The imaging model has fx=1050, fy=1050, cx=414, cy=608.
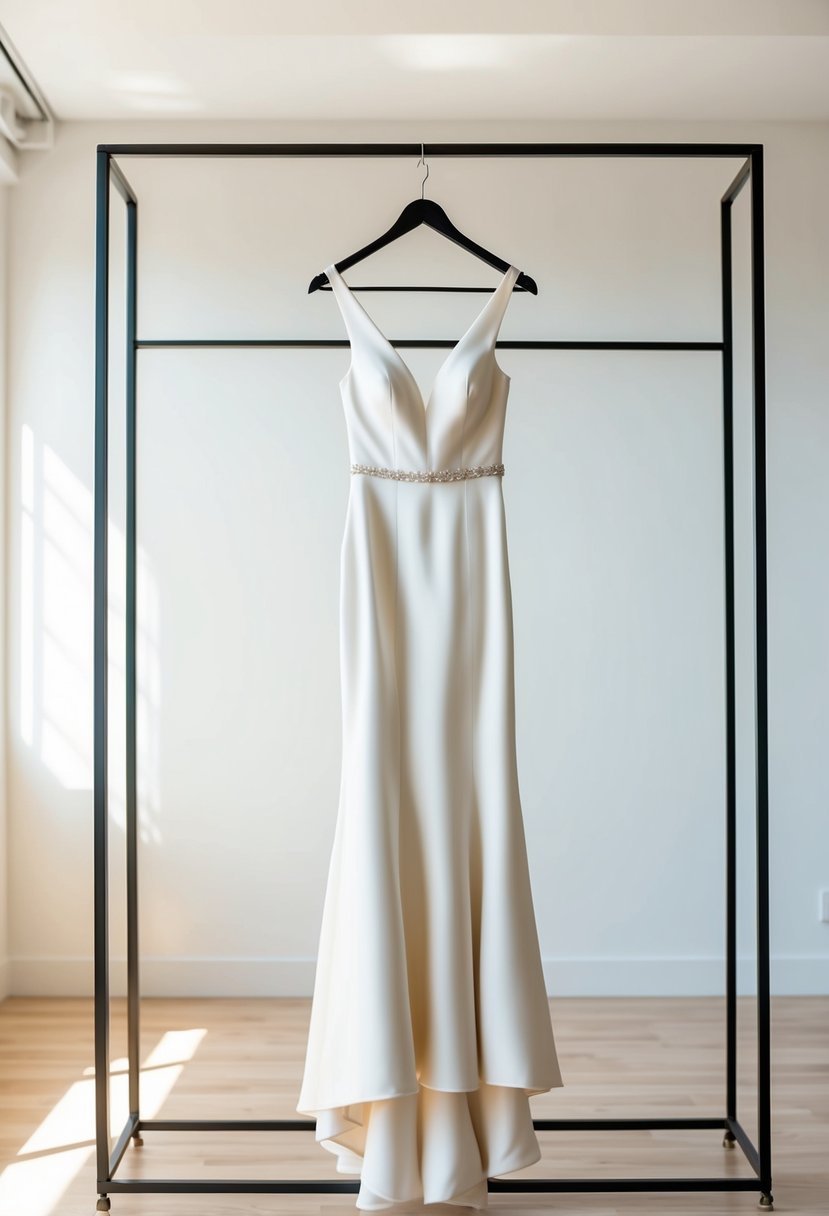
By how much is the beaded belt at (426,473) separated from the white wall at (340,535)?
4.55 ft

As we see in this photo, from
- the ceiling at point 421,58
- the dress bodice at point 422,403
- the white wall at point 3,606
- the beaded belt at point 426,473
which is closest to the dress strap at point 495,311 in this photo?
the dress bodice at point 422,403

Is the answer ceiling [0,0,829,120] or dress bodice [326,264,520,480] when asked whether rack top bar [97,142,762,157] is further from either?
ceiling [0,0,829,120]

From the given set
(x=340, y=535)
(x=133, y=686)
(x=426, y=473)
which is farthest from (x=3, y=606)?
(x=426, y=473)

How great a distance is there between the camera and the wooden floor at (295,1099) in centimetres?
206

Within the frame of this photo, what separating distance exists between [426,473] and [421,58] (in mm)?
1652

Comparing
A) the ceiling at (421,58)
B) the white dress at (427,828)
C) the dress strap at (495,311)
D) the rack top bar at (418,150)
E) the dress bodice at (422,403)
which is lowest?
the white dress at (427,828)

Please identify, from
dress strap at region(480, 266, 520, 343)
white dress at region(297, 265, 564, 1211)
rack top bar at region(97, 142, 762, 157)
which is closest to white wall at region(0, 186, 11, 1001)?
rack top bar at region(97, 142, 762, 157)

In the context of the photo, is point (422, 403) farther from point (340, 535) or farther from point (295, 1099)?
point (295, 1099)

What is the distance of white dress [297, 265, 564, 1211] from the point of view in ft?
6.02

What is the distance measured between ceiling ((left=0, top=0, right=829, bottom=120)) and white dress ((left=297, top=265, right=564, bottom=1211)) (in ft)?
4.32

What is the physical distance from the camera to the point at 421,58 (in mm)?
2977

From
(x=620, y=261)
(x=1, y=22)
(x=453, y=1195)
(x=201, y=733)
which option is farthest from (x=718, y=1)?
(x=453, y=1195)

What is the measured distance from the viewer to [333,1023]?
6.21ft

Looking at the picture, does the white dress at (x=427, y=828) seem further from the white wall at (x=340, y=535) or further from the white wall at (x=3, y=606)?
the white wall at (x=3, y=606)
